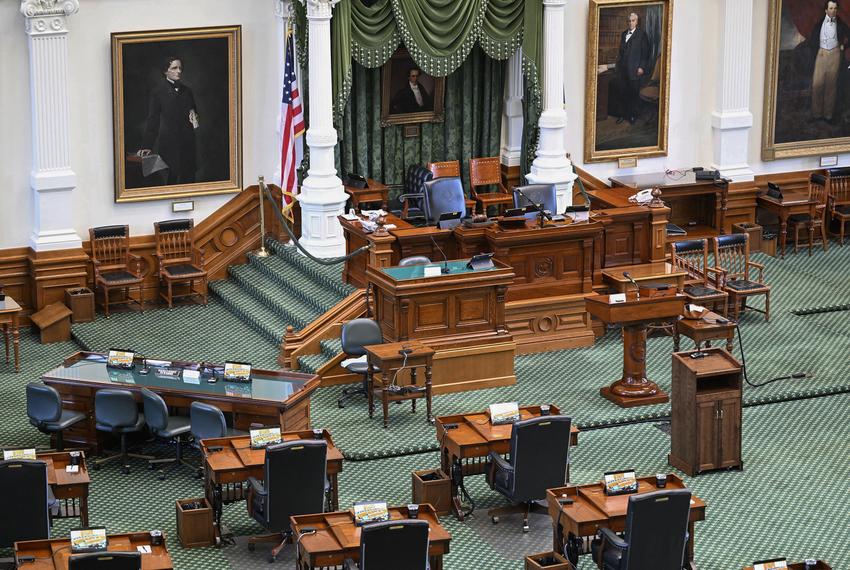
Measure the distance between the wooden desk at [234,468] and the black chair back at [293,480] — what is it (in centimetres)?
18

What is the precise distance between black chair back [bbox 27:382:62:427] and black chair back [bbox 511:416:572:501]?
13.1 feet

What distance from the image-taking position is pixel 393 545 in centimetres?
1103

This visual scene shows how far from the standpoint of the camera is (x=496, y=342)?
1595 centimetres

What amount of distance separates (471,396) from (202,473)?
2967 millimetres

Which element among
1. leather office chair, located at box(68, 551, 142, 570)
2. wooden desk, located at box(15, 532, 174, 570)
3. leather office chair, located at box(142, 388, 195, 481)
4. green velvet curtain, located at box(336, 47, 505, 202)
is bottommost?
wooden desk, located at box(15, 532, 174, 570)

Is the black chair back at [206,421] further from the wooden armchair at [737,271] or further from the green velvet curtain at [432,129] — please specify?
the wooden armchair at [737,271]

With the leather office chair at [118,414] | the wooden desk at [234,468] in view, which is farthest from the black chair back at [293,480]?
the leather office chair at [118,414]

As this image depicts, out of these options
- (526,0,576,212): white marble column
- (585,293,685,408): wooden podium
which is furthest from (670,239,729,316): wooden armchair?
(585,293,685,408): wooden podium

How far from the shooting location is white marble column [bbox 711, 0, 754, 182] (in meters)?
19.7

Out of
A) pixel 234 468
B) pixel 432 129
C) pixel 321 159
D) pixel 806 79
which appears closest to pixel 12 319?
pixel 321 159

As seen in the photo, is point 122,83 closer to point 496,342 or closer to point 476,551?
point 496,342

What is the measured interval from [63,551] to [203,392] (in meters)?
3.27

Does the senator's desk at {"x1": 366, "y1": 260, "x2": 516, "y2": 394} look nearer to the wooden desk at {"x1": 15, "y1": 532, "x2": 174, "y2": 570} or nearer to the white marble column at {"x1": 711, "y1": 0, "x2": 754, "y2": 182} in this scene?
the wooden desk at {"x1": 15, "y1": 532, "x2": 174, "y2": 570}

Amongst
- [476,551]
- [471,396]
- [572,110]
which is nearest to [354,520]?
[476,551]
